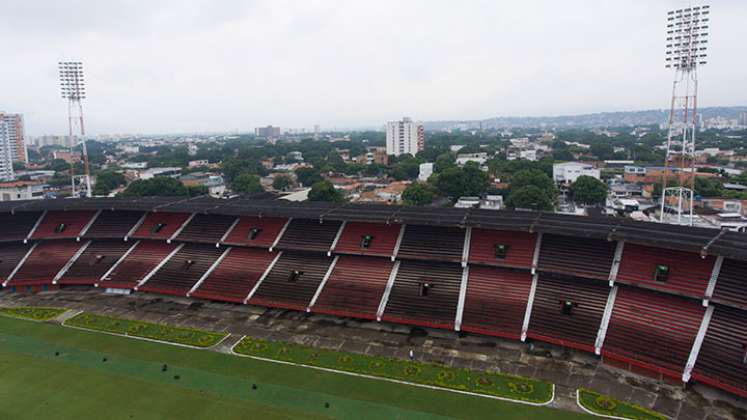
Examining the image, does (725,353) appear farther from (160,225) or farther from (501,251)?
(160,225)

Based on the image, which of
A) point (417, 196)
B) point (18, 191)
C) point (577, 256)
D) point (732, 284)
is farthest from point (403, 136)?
point (732, 284)

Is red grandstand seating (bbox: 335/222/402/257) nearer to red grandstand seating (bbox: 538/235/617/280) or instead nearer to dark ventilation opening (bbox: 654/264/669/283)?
red grandstand seating (bbox: 538/235/617/280)

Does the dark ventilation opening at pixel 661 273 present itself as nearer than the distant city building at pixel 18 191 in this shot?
Yes

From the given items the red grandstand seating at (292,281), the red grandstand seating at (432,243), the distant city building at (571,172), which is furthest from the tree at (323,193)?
the distant city building at (571,172)

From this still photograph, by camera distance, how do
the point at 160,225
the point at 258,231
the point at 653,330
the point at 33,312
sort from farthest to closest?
the point at 160,225 < the point at 258,231 < the point at 33,312 < the point at 653,330

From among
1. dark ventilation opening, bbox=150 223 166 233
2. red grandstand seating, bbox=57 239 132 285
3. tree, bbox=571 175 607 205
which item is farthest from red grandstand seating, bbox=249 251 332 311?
tree, bbox=571 175 607 205

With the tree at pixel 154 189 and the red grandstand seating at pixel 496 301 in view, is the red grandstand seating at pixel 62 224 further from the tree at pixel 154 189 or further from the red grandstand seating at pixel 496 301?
the tree at pixel 154 189

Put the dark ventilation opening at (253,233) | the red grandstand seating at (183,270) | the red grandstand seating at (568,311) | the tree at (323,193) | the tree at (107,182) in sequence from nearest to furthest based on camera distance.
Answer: the red grandstand seating at (568,311) → the red grandstand seating at (183,270) → the dark ventilation opening at (253,233) → the tree at (323,193) → the tree at (107,182)
